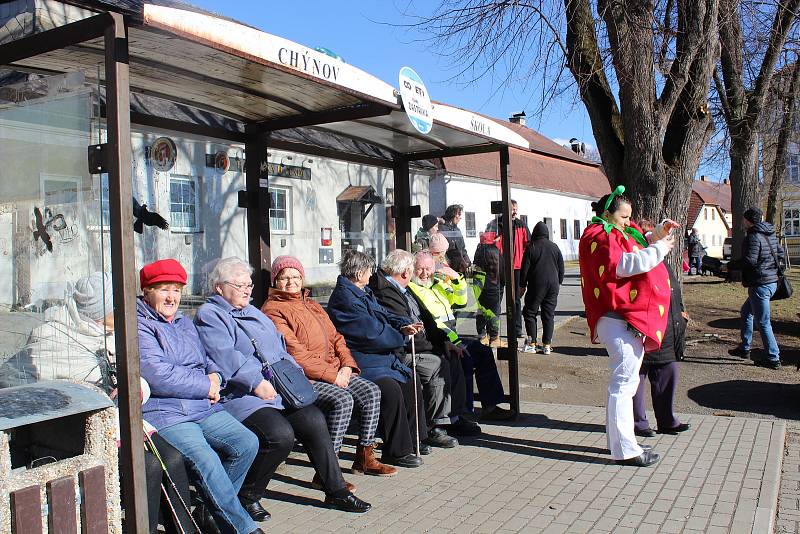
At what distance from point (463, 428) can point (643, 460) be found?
1456 mm

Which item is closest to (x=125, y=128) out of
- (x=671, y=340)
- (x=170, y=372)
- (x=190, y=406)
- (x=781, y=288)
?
(x=170, y=372)

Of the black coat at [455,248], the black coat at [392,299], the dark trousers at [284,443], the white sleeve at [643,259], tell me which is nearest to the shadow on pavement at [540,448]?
the black coat at [392,299]

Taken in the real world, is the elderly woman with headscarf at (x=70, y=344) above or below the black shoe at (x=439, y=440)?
above

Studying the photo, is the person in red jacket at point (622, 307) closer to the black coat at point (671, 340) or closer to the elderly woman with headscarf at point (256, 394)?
the black coat at point (671, 340)

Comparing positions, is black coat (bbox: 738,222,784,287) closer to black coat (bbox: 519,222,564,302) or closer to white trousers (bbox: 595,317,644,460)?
black coat (bbox: 519,222,564,302)

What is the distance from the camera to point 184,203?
17.3 ft

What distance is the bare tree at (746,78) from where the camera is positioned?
11.9m

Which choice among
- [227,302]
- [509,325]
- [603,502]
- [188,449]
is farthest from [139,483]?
[509,325]

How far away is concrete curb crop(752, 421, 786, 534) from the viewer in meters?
3.99

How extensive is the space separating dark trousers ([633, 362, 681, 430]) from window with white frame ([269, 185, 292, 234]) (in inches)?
118

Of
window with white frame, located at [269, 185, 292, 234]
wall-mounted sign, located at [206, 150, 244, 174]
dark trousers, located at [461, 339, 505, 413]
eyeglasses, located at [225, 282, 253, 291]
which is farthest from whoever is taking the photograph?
dark trousers, located at [461, 339, 505, 413]

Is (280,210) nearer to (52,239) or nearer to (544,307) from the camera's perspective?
(52,239)

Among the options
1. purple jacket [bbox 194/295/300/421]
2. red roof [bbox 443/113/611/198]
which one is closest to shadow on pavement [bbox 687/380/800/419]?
purple jacket [bbox 194/295/300/421]

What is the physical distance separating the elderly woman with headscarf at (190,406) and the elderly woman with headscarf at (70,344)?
0.28 m
